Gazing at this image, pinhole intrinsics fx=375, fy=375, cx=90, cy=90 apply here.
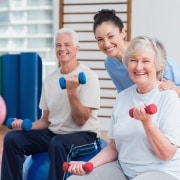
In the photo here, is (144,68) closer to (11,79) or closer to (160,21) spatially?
(160,21)

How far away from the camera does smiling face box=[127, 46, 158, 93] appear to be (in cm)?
148

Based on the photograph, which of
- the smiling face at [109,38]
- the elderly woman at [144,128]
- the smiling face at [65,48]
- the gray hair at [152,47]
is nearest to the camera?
the elderly woman at [144,128]

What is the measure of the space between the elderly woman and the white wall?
9.22 ft

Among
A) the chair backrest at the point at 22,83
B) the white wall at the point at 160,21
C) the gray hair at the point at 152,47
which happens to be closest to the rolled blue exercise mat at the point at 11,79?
the chair backrest at the point at 22,83

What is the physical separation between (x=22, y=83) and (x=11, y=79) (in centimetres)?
16

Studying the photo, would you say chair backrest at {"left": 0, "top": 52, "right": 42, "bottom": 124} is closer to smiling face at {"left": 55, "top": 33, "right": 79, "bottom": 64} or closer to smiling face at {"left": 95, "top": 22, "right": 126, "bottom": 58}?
smiling face at {"left": 55, "top": 33, "right": 79, "bottom": 64}

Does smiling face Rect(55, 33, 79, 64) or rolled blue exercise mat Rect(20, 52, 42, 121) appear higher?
smiling face Rect(55, 33, 79, 64)

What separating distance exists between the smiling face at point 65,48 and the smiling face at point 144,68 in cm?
84

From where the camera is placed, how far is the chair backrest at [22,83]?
4.44 m

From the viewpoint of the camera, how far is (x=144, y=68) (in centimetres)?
148

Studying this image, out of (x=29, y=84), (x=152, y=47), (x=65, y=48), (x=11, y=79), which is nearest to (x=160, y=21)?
(x=29, y=84)

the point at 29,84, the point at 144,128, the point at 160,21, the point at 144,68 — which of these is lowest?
the point at 29,84

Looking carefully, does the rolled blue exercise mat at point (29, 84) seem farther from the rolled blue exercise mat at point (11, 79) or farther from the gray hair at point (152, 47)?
the gray hair at point (152, 47)

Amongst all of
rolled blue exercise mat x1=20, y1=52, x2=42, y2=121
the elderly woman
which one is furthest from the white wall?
the elderly woman
